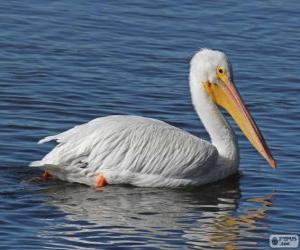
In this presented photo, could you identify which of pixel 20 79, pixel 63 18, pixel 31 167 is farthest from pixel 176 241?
pixel 63 18

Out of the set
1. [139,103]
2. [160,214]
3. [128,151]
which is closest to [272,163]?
[128,151]

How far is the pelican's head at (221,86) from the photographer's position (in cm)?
1090

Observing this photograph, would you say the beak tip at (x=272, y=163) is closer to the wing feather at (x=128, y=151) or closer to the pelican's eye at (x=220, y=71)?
the wing feather at (x=128, y=151)

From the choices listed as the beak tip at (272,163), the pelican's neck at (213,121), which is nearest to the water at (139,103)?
the beak tip at (272,163)

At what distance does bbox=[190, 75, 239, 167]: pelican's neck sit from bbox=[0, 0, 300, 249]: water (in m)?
0.31

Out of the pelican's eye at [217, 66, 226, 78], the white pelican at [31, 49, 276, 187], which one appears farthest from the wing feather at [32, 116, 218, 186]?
the pelican's eye at [217, 66, 226, 78]

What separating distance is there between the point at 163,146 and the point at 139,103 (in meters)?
2.09

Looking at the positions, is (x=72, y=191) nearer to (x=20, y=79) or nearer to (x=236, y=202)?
(x=236, y=202)

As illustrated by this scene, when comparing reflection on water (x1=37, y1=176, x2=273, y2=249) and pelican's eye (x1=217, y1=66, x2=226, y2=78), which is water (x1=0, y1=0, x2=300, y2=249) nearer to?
reflection on water (x1=37, y1=176, x2=273, y2=249)

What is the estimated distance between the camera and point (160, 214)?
9.56 meters

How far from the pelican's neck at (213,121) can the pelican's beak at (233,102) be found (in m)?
0.07

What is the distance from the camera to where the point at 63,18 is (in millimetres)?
15445

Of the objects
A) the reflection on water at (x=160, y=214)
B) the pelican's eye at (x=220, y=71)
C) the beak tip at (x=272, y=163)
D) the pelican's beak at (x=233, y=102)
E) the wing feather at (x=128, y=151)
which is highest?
the pelican's eye at (x=220, y=71)

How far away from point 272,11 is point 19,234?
8089 millimetres
